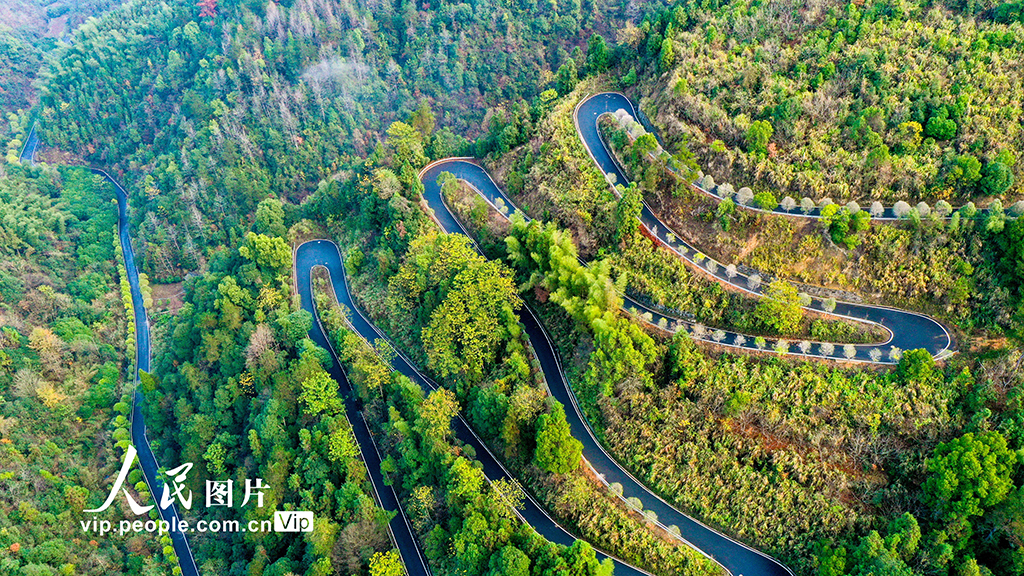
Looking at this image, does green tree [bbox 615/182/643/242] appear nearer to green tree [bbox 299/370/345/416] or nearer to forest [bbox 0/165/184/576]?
green tree [bbox 299/370/345/416]

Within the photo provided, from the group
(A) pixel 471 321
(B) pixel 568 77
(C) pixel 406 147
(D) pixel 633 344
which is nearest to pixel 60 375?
(C) pixel 406 147

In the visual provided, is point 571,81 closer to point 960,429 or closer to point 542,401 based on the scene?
point 542,401

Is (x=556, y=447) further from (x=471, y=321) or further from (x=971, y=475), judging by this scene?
(x=971, y=475)

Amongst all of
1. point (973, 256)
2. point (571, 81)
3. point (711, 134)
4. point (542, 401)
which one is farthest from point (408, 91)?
point (973, 256)

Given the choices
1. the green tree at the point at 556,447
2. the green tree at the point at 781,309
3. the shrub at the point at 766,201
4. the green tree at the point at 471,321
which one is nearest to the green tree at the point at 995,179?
the shrub at the point at 766,201

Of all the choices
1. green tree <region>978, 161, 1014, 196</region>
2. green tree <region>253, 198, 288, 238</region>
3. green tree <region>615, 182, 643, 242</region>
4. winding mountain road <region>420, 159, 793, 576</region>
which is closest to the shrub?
green tree <region>615, 182, 643, 242</region>

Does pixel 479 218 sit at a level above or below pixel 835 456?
above
